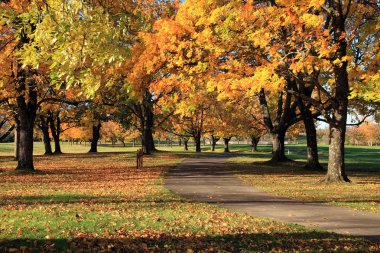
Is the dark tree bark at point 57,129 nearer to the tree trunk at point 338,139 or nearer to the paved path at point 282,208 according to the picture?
the paved path at point 282,208

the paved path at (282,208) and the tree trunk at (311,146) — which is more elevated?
the tree trunk at (311,146)

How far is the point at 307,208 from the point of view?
11.2 metres

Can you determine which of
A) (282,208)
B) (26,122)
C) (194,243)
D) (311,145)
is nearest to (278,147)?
(311,145)

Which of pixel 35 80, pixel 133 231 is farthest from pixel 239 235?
pixel 35 80

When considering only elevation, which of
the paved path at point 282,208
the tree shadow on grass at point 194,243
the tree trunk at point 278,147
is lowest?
the paved path at point 282,208

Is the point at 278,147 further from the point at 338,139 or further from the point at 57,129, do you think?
the point at 57,129

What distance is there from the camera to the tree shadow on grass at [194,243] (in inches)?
242

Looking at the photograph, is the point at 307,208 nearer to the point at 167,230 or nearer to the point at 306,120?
the point at 167,230

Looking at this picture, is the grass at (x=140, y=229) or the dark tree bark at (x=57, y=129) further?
the dark tree bark at (x=57, y=129)

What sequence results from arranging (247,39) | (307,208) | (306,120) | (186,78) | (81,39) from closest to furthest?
(81,39) → (307,208) → (247,39) → (186,78) → (306,120)

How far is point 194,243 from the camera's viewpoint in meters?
6.75

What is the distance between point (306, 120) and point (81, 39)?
23.9 m

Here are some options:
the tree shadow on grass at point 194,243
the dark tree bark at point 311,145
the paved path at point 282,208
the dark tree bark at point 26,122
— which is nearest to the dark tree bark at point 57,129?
the dark tree bark at point 26,122

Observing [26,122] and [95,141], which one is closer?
[26,122]
